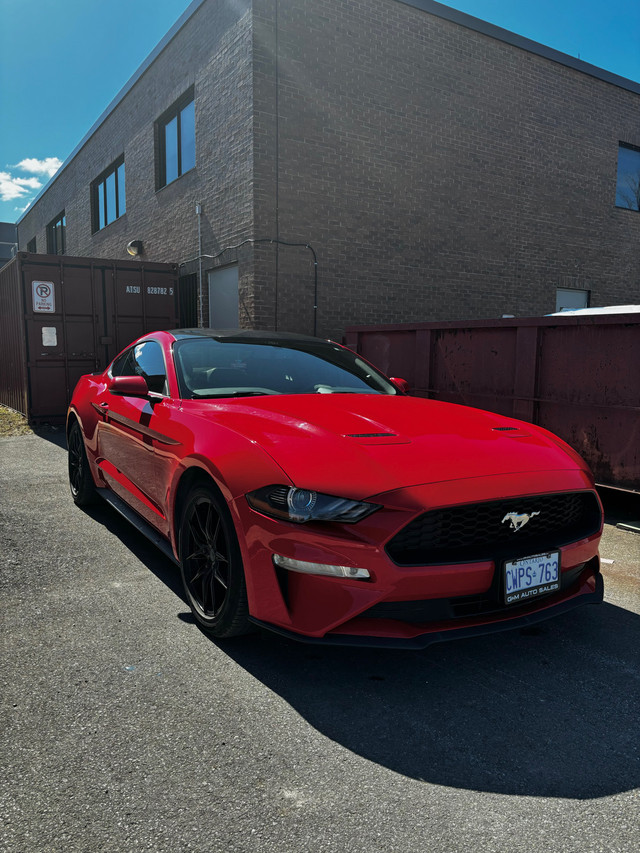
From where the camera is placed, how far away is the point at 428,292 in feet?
39.4

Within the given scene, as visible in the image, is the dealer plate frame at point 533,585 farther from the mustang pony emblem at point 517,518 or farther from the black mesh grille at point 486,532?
the mustang pony emblem at point 517,518

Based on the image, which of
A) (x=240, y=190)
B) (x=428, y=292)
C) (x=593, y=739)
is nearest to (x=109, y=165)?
(x=240, y=190)

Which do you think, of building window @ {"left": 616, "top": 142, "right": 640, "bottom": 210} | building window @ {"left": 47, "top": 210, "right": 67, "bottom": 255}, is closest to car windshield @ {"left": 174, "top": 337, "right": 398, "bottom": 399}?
building window @ {"left": 616, "top": 142, "right": 640, "bottom": 210}

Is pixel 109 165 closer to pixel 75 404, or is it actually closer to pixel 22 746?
pixel 75 404

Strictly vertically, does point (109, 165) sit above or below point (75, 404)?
above

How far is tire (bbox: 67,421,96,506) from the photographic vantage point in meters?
5.31

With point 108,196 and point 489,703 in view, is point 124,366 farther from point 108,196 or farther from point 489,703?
point 108,196

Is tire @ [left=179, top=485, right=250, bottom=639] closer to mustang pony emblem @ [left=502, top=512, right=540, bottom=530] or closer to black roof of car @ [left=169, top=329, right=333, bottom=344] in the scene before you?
mustang pony emblem @ [left=502, top=512, right=540, bottom=530]

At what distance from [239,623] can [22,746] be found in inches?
36.0

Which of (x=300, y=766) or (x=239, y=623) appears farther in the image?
(x=239, y=623)

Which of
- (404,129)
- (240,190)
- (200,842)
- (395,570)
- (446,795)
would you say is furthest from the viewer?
(404,129)

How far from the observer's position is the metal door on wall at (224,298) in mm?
10805

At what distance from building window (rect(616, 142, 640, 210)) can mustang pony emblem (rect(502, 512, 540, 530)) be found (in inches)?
582

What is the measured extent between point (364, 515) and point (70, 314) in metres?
9.95
